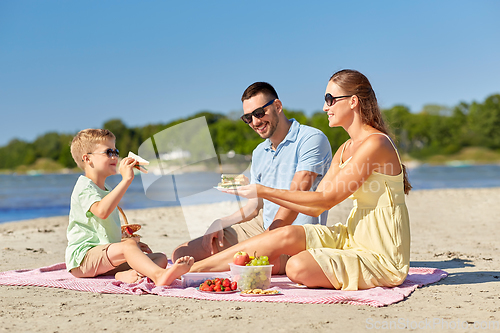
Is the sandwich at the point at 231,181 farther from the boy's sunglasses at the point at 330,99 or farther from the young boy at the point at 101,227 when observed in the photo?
the boy's sunglasses at the point at 330,99

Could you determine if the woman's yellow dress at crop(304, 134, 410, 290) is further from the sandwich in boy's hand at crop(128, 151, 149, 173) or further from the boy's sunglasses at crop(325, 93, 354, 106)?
the sandwich in boy's hand at crop(128, 151, 149, 173)

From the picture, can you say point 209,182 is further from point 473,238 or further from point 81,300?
point 473,238

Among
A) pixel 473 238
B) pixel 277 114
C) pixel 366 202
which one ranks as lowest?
pixel 473 238

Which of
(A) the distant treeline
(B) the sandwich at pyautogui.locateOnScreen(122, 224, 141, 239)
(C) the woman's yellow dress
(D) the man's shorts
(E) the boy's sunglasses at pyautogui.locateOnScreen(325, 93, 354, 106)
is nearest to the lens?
(C) the woman's yellow dress

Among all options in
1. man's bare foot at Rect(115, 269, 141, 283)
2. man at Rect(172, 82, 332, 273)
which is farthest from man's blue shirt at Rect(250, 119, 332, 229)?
man's bare foot at Rect(115, 269, 141, 283)

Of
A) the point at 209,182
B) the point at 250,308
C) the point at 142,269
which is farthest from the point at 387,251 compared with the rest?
the point at 142,269

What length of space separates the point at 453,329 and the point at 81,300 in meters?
2.66

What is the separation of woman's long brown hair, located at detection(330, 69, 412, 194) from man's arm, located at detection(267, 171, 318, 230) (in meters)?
0.72

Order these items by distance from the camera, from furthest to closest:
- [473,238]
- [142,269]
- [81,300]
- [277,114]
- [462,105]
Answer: [462,105] < [473,238] < [277,114] < [142,269] < [81,300]

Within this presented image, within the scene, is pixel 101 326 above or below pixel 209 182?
below

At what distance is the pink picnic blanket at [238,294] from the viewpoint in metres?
3.55

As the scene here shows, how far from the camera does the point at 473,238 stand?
729cm

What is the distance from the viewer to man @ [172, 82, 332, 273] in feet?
14.5

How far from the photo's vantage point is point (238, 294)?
3.82m
